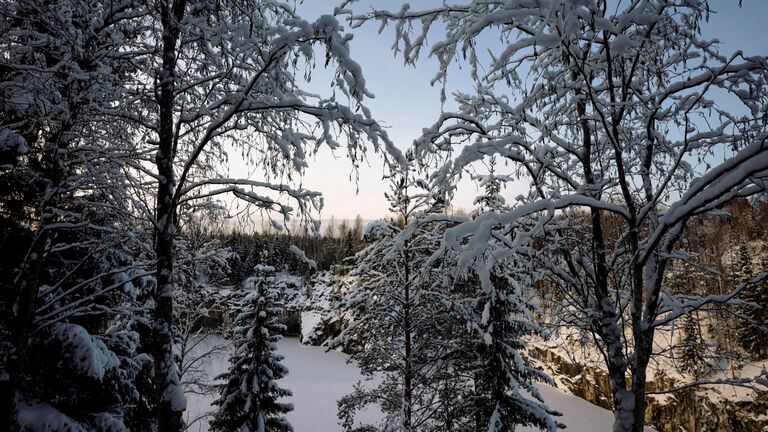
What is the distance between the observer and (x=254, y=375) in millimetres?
10180

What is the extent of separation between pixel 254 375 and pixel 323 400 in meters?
12.4

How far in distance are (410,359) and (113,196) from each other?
6650 millimetres

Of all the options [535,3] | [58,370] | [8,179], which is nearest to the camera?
[535,3]

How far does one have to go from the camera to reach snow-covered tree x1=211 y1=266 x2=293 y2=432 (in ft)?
33.1

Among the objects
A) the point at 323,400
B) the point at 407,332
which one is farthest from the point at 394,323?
the point at 323,400

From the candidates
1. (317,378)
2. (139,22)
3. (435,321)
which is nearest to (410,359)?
(435,321)

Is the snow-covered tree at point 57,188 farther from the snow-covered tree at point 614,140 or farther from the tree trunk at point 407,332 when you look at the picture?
the tree trunk at point 407,332

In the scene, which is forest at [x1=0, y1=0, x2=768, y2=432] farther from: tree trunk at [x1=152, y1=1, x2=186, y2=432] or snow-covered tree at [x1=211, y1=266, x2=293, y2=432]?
snow-covered tree at [x1=211, y1=266, x2=293, y2=432]

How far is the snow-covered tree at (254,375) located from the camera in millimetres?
10078

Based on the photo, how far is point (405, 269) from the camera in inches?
342

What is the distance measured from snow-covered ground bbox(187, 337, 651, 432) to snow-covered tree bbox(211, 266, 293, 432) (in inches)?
121

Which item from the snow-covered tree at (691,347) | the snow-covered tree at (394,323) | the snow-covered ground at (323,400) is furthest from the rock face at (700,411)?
the snow-covered tree at (691,347)

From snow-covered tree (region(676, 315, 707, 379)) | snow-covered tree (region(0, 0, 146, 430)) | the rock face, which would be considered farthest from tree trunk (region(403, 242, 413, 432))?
the rock face

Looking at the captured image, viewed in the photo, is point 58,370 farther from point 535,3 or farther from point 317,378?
point 317,378
